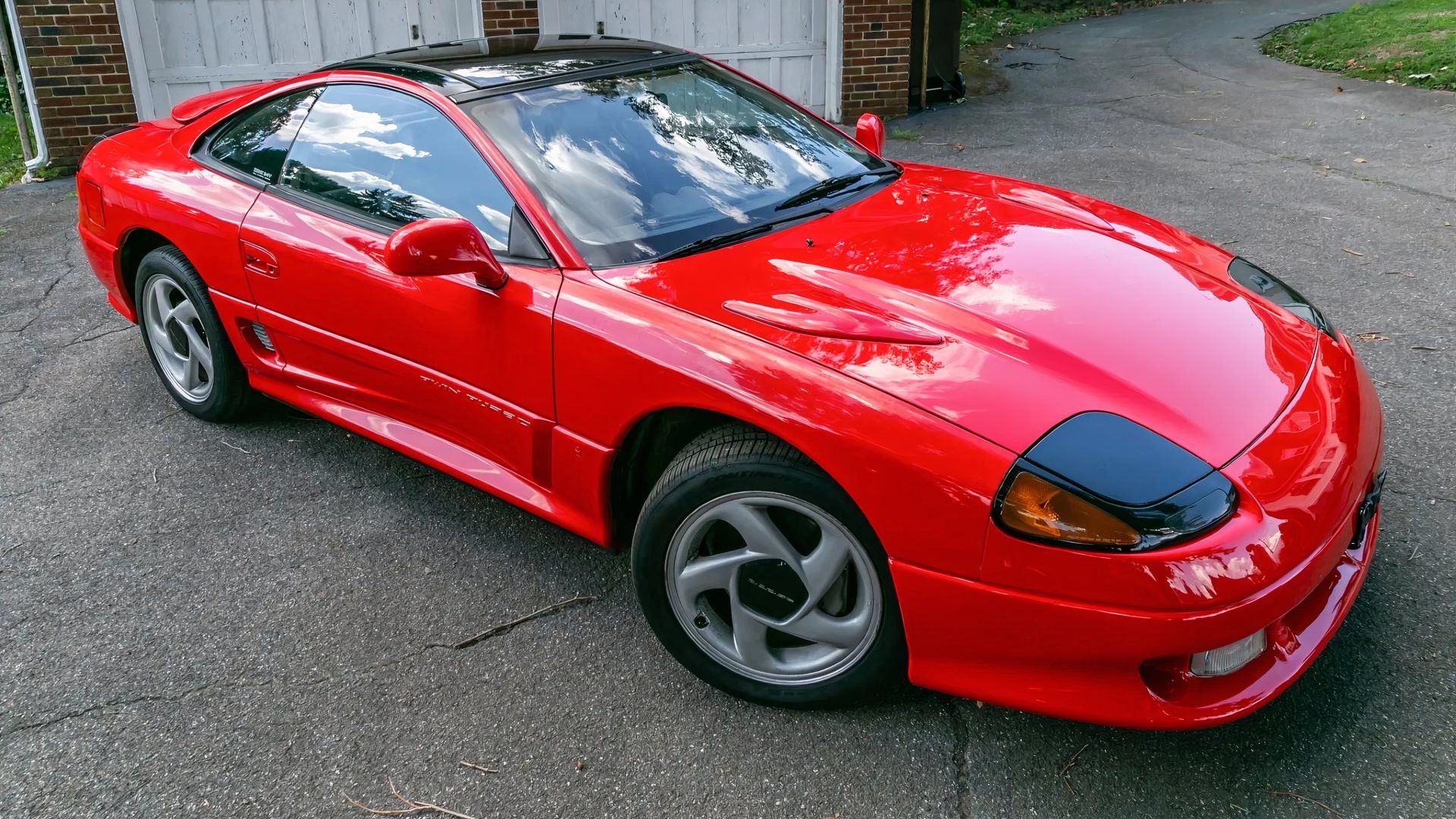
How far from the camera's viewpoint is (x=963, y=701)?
2580mm

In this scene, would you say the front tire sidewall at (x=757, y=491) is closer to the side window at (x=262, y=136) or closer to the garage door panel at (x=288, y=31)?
the side window at (x=262, y=136)

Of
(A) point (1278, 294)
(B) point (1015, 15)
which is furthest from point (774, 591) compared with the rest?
(B) point (1015, 15)

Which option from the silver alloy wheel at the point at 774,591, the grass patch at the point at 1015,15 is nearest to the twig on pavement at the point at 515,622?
the silver alloy wheel at the point at 774,591

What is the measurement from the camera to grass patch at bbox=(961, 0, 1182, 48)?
13656 millimetres

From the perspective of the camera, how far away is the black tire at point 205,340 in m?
3.87

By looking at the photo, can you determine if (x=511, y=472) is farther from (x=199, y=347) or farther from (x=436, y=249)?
(x=199, y=347)

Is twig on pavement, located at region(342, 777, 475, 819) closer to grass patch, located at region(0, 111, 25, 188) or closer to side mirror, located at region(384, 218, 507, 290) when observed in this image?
side mirror, located at region(384, 218, 507, 290)

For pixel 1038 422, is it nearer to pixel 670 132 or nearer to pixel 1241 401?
pixel 1241 401

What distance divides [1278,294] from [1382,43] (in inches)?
371

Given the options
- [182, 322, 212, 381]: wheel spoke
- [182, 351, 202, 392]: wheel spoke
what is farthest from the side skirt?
[182, 351, 202, 392]: wheel spoke

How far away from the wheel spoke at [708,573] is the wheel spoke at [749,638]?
48mm

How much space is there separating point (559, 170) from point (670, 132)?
0.43 m

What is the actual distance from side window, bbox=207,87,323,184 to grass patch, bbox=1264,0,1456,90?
9.32m

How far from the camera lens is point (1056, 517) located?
6.76 feet
